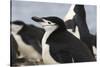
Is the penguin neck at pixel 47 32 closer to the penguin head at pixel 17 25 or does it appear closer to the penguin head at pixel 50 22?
the penguin head at pixel 50 22

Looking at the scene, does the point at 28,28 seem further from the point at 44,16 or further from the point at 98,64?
the point at 98,64

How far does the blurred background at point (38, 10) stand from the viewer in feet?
7.06

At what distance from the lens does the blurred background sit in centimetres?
215

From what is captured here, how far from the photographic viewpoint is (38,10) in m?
2.25

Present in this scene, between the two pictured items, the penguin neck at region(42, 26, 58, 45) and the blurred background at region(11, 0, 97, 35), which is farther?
the penguin neck at region(42, 26, 58, 45)

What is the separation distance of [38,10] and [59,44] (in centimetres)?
49

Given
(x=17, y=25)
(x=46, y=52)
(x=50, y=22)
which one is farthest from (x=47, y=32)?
(x=17, y=25)

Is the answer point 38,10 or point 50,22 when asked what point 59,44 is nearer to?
point 50,22

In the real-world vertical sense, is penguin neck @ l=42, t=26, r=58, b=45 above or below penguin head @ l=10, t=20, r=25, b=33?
below

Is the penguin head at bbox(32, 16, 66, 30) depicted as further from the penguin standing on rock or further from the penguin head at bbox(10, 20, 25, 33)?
the penguin head at bbox(10, 20, 25, 33)

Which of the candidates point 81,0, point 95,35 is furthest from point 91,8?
point 95,35

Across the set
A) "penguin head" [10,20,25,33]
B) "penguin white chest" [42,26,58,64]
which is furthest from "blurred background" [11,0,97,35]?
"penguin white chest" [42,26,58,64]

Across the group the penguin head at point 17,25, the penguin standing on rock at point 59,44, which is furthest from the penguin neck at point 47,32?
the penguin head at point 17,25
